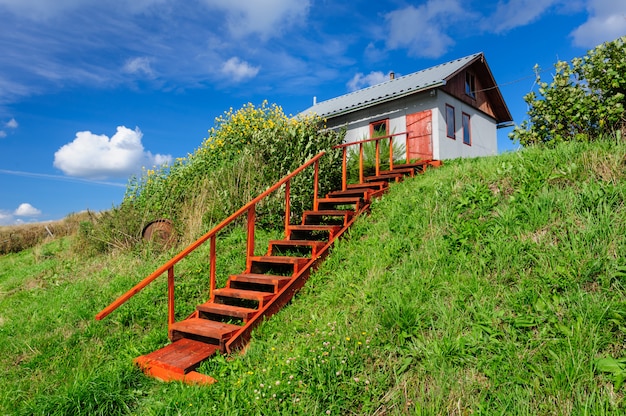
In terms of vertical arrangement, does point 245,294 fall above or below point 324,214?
below

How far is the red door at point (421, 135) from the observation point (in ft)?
53.1

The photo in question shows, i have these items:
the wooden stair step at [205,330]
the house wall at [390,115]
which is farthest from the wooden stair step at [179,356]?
the house wall at [390,115]

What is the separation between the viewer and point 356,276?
5164mm

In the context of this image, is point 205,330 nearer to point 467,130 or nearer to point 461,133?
point 461,133

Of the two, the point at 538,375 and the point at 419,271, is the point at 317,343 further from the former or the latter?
the point at 538,375

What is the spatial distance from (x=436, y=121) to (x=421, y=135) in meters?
0.82

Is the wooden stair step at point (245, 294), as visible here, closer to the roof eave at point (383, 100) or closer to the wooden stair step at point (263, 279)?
the wooden stair step at point (263, 279)

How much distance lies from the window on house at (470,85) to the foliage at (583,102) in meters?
10.2

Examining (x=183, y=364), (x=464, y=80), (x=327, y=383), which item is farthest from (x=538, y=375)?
(x=464, y=80)

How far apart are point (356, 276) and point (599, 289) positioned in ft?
8.57

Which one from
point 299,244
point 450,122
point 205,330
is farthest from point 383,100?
point 205,330

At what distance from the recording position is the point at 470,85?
19062 mm

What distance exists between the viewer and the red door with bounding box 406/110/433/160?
16.2 meters

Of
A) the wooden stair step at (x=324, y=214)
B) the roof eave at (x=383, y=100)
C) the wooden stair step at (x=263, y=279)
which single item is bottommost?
the wooden stair step at (x=263, y=279)
